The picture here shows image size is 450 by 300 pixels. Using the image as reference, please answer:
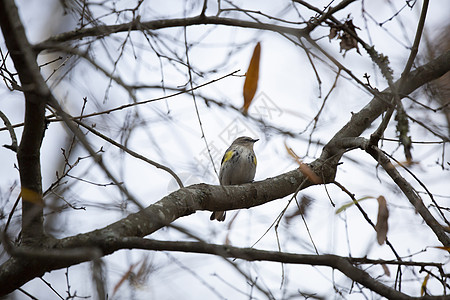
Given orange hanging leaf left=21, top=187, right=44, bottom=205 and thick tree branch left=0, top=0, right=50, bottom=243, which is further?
orange hanging leaf left=21, top=187, right=44, bottom=205

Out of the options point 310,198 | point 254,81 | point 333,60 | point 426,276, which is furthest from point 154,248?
point 310,198

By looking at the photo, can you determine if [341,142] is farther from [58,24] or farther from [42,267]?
[58,24]

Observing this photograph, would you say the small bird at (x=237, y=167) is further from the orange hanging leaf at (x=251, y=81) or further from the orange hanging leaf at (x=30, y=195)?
the orange hanging leaf at (x=30, y=195)

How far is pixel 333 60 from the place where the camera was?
275 centimetres

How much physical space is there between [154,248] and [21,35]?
1.37m

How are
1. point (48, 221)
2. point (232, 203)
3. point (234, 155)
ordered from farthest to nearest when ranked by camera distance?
point (234, 155) → point (48, 221) → point (232, 203)

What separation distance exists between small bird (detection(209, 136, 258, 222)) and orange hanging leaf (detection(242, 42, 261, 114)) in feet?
13.2

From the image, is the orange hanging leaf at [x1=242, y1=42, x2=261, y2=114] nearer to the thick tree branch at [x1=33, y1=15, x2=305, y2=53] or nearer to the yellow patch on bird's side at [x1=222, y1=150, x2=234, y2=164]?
the thick tree branch at [x1=33, y1=15, x2=305, y2=53]

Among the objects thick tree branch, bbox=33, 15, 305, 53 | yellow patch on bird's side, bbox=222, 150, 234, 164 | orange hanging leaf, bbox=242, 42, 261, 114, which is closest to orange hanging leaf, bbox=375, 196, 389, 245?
orange hanging leaf, bbox=242, 42, 261, 114

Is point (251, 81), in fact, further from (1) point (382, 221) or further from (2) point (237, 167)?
(2) point (237, 167)

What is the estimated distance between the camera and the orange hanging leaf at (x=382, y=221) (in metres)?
3.35

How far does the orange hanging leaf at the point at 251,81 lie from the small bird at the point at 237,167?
4038 mm

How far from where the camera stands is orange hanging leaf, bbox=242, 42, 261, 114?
3.12 m

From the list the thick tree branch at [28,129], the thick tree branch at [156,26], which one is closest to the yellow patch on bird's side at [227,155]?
the thick tree branch at [156,26]
